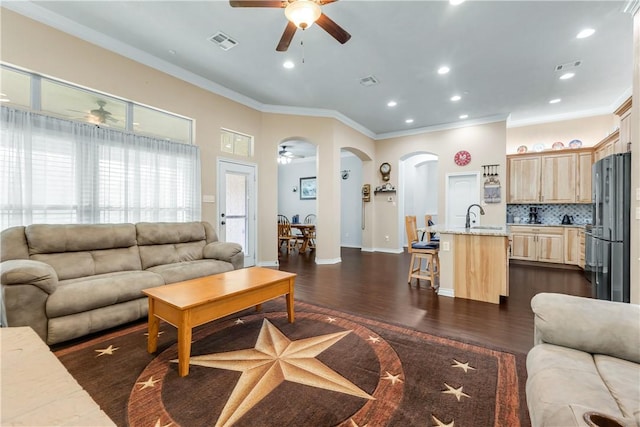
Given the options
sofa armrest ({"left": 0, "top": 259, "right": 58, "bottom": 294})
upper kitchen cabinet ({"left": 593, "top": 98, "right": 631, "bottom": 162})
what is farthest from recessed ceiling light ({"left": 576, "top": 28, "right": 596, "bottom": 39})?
sofa armrest ({"left": 0, "top": 259, "right": 58, "bottom": 294})

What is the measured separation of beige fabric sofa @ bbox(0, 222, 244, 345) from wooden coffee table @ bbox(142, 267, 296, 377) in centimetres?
61

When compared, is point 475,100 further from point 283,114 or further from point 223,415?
point 223,415

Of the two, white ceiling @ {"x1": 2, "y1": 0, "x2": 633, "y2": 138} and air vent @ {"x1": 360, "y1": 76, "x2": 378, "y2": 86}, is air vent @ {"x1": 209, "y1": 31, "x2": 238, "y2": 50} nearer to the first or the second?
white ceiling @ {"x1": 2, "y1": 0, "x2": 633, "y2": 138}

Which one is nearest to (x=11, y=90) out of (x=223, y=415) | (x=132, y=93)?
(x=132, y=93)

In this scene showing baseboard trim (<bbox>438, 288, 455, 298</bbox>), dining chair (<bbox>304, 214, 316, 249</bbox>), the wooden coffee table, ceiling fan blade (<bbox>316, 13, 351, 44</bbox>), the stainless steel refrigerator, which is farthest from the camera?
dining chair (<bbox>304, 214, 316, 249</bbox>)

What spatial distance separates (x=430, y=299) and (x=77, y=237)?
4.17 metres

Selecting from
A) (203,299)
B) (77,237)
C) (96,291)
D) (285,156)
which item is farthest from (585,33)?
(285,156)

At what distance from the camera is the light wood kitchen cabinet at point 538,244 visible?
566 cm

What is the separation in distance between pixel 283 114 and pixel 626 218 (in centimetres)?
535

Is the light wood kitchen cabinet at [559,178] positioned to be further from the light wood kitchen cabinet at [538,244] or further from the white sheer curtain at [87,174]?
the white sheer curtain at [87,174]

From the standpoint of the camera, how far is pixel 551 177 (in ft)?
19.3

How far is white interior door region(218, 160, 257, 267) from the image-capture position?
495 centimetres

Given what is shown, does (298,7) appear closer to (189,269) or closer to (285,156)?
(189,269)

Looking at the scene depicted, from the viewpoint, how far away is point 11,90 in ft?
9.48
